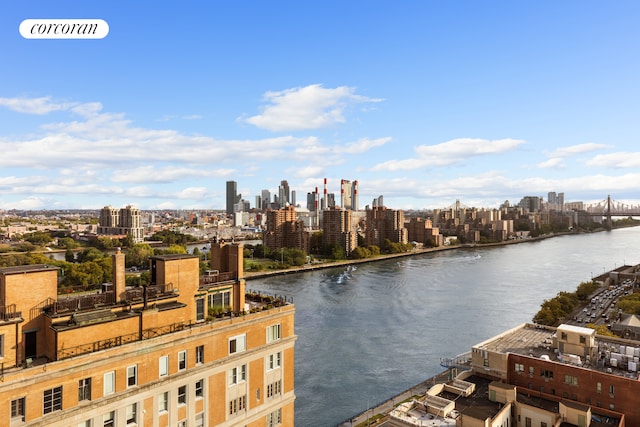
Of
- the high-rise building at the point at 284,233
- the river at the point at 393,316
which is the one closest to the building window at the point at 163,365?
the river at the point at 393,316

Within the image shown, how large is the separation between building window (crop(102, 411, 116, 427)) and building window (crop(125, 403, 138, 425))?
9.4 inches

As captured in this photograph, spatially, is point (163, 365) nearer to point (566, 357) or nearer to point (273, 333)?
point (273, 333)

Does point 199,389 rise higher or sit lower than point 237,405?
higher

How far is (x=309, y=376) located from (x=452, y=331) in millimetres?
11759

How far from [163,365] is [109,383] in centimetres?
104

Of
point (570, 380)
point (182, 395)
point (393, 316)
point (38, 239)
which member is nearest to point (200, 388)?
point (182, 395)

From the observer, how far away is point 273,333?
10523mm

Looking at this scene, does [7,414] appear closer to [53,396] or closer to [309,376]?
[53,396]

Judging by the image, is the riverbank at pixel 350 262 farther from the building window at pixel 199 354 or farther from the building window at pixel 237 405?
the building window at pixel 199 354

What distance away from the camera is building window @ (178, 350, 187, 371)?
8594 millimetres

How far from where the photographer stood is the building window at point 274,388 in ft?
34.0

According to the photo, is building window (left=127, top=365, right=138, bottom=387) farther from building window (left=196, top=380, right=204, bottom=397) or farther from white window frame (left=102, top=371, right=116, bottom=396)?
building window (left=196, top=380, right=204, bottom=397)

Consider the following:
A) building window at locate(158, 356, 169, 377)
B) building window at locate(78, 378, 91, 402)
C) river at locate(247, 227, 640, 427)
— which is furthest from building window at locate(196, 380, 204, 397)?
river at locate(247, 227, 640, 427)

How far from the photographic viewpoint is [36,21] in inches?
372
